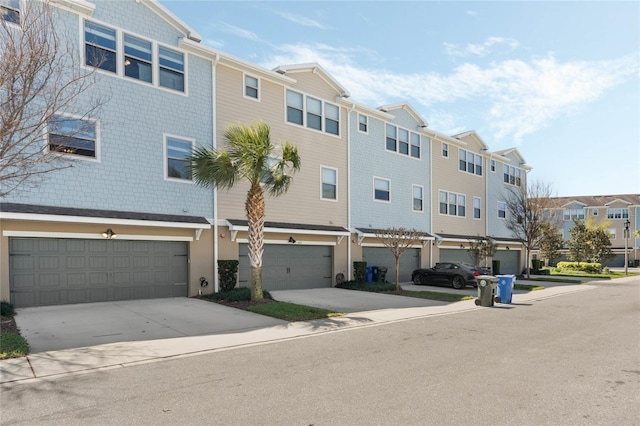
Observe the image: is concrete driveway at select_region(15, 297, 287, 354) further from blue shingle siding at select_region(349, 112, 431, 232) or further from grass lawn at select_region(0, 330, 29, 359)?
blue shingle siding at select_region(349, 112, 431, 232)

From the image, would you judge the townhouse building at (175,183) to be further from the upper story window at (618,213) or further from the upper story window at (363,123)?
the upper story window at (618,213)

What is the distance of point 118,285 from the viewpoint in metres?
14.2

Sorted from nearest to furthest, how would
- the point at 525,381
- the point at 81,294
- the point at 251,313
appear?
the point at 525,381 < the point at 251,313 < the point at 81,294

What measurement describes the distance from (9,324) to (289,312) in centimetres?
696

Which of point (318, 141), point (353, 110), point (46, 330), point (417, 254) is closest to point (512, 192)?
point (417, 254)

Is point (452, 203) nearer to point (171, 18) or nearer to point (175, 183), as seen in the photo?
point (175, 183)

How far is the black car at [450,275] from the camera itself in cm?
2152

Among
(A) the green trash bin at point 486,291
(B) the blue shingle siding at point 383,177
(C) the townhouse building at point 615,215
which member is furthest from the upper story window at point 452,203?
(C) the townhouse building at point 615,215

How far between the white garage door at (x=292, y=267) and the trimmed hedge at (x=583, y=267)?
29297mm

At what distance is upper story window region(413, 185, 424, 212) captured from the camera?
2628 cm

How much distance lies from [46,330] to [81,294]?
4223mm

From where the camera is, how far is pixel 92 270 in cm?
1369

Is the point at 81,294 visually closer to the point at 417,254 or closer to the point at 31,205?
the point at 31,205

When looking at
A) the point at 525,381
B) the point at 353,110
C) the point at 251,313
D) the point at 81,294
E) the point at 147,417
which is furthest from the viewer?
the point at 353,110
